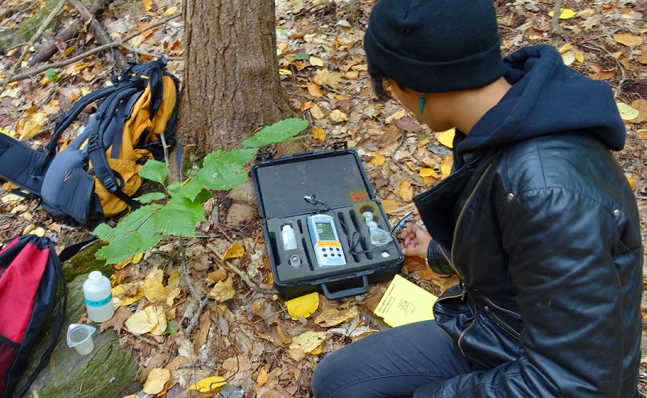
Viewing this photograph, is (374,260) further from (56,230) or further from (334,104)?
(56,230)

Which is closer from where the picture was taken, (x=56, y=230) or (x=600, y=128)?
(x=600, y=128)

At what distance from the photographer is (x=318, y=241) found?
2.66 m

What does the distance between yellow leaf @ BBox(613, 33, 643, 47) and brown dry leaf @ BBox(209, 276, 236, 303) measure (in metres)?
3.43

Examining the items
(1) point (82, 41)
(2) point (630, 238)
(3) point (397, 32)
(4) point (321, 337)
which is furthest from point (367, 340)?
(1) point (82, 41)

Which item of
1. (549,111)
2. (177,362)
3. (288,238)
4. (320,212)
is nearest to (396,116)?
(320,212)

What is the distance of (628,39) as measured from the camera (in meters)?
3.92

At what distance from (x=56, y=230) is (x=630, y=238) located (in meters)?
3.17

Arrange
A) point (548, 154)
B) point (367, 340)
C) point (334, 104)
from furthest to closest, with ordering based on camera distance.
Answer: point (334, 104), point (367, 340), point (548, 154)

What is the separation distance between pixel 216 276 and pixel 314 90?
68.6 inches

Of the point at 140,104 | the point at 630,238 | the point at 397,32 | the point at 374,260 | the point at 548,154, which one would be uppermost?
the point at 397,32

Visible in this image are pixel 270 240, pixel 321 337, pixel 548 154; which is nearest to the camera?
pixel 548 154

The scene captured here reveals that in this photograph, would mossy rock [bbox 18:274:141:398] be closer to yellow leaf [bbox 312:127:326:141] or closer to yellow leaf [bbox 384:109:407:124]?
yellow leaf [bbox 312:127:326:141]

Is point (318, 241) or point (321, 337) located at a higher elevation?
point (318, 241)

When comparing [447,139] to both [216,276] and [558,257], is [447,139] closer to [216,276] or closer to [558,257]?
[216,276]
